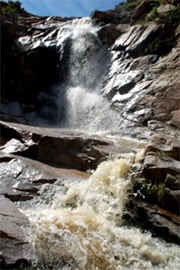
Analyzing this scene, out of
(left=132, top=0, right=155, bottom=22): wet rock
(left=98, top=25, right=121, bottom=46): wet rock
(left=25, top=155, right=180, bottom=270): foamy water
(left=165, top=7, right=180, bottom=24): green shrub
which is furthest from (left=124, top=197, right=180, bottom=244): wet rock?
(left=132, top=0, right=155, bottom=22): wet rock

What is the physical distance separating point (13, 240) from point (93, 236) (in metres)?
1.37

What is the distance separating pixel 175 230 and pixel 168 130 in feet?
20.0

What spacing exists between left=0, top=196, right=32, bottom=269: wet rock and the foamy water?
16 cm

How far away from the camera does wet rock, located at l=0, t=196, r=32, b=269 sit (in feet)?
16.0

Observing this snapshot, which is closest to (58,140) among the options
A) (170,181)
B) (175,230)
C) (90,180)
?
(90,180)

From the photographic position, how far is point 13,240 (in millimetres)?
5191

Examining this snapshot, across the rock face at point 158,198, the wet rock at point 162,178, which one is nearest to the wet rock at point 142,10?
the wet rock at point 162,178

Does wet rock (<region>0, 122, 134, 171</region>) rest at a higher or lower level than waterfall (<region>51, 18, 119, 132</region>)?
lower

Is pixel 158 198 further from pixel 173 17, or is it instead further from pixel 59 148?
pixel 173 17

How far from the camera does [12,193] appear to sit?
7.32 m

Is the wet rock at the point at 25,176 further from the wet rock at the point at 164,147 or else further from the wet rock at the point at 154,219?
the wet rock at the point at 154,219

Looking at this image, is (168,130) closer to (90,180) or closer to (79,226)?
(90,180)

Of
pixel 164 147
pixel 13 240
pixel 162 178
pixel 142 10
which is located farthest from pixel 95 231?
pixel 142 10

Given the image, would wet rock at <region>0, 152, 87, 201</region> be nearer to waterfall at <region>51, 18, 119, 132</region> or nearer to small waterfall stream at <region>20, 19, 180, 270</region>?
small waterfall stream at <region>20, 19, 180, 270</region>
